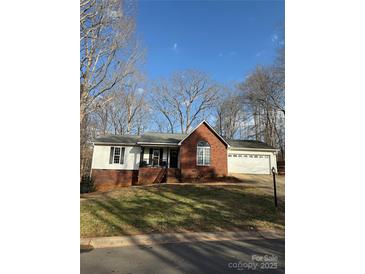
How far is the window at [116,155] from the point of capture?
1588cm

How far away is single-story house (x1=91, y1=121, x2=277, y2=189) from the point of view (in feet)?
47.8

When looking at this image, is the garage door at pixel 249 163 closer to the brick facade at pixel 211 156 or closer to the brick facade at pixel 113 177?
the brick facade at pixel 211 156

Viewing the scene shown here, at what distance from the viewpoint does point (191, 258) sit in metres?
3.28

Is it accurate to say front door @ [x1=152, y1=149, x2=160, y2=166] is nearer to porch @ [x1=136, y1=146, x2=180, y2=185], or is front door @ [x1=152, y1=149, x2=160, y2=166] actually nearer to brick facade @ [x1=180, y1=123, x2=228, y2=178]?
porch @ [x1=136, y1=146, x2=180, y2=185]

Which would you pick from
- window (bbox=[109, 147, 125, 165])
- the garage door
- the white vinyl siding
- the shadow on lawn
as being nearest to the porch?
the white vinyl siding

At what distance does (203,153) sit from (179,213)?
8.67 meters

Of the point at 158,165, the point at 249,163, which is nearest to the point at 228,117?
the point at 249,163

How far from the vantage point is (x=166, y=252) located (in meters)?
3.59

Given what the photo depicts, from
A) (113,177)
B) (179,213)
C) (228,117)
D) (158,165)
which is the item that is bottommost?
(113,177)

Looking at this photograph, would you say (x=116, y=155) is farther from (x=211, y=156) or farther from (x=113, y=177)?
(x=211, y=156)
